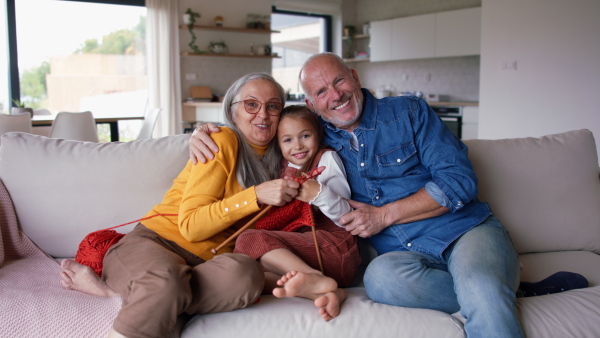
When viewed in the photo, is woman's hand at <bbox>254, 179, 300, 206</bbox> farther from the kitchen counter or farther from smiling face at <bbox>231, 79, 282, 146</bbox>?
the kitchen counter

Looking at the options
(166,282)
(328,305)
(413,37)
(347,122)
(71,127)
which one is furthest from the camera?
(413,37)

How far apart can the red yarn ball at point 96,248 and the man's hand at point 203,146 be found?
443 millimetres

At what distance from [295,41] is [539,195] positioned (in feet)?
24.9

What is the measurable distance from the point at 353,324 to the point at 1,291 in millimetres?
1158

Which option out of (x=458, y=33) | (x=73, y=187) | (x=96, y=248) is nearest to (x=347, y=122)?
(x=96, y=248)

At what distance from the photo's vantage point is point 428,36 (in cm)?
773

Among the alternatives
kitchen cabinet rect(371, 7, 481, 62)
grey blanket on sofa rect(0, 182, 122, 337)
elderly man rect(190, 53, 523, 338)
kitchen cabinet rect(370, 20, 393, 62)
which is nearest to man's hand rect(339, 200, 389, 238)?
elderly man rect(190, 53, 523, 338)

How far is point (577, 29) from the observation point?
505 centimetres

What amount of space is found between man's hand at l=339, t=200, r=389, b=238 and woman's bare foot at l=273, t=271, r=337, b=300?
0.96 feet

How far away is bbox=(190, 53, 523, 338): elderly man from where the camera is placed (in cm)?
169

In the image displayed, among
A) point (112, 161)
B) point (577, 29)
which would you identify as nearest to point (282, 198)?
point (112, 161)

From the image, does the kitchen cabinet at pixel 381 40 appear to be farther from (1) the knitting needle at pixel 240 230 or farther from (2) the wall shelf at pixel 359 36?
(1) the knitting needle at pixel 240 230

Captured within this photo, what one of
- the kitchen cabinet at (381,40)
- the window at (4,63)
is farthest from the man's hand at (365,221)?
the kitchen cabinet at (381,40)

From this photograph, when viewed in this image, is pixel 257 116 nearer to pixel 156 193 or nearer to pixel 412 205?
pixel 156 193
